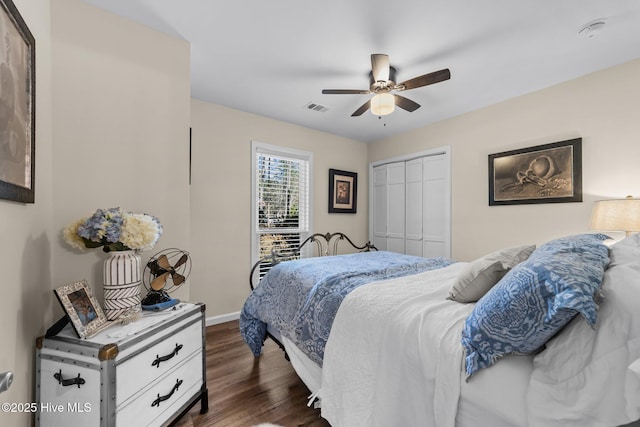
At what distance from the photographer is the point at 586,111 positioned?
2.56 m

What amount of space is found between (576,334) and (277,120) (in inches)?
142

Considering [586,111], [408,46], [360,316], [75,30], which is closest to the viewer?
[360,316]

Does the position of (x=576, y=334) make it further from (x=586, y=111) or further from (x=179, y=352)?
(x=586, y=111)

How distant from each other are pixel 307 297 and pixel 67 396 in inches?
48.3

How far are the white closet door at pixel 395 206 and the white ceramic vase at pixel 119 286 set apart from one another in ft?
11.9

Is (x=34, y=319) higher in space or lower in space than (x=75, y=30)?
lower

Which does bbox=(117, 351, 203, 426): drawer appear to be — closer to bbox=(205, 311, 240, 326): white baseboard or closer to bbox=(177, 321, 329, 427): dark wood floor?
bbox=(177, 321, 329, 427): dark wood floor

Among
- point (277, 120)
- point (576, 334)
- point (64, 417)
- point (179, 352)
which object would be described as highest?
point (277, 120)

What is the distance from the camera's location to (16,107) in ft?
3.52

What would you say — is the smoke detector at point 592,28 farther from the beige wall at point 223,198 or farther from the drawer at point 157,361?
the drawer at point 157,361

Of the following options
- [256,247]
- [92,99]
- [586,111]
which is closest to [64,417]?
[92,99]

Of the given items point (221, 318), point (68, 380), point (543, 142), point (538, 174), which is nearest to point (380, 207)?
point (538, 174)

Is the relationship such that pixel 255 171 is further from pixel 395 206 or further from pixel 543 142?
pixel 543 142

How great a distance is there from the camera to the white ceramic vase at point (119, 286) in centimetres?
141
